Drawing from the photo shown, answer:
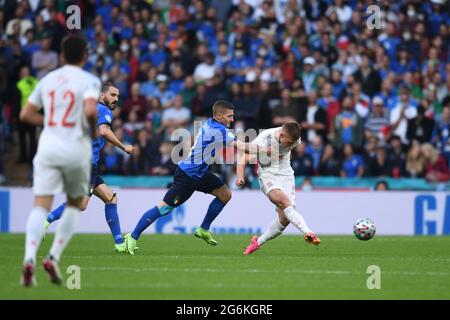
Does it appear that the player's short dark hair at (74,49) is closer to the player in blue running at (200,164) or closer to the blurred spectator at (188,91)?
the player in blue running at (200,164)

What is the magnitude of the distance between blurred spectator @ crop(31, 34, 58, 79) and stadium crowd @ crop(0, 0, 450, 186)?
0.10ft

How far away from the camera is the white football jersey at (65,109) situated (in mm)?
9922

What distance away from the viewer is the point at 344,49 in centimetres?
2612

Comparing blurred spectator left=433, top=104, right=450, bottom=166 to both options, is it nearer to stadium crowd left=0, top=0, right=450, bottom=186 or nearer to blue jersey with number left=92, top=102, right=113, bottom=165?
stadium crowd left=0, top=0, right=450, bottom=186

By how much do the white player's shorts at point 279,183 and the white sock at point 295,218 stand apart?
1.12ft

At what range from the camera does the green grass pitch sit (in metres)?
9.86

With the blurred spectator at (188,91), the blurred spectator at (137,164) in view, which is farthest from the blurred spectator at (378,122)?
the blurred spectator at (137,164)

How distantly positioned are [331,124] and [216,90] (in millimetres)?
2894

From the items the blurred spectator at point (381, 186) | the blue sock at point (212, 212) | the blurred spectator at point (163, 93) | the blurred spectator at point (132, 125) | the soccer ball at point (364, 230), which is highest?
the blurred spectator at point (163, 93)

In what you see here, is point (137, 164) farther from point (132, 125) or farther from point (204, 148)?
point (204, 148)

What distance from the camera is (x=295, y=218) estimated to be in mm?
14172

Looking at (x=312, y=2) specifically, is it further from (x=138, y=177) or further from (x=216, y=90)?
(x=138, y=177)

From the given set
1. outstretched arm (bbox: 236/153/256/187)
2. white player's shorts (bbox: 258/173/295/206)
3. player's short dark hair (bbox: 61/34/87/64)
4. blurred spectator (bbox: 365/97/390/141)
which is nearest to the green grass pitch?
white player's shorts (bbox: 258/173/295/206)
